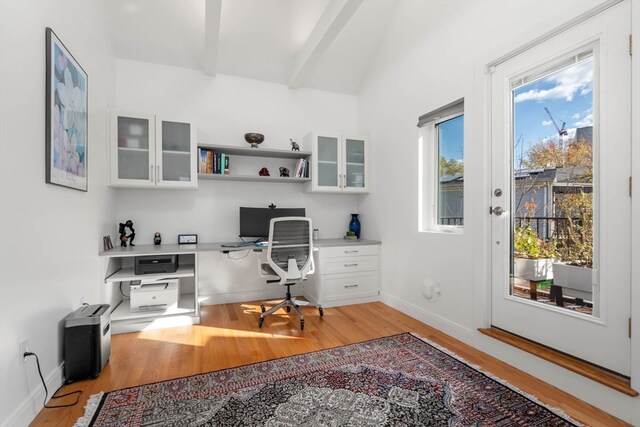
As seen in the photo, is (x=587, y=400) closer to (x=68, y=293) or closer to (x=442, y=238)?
(x=442, y=238)

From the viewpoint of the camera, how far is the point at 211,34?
2.82 meters

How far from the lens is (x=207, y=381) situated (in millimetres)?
1947

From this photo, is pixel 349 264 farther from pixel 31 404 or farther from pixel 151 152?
pixel 31 404

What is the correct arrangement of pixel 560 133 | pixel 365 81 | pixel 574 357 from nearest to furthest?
1. pixel 574 357
2. pixel 560 133
3. pixel 365 81

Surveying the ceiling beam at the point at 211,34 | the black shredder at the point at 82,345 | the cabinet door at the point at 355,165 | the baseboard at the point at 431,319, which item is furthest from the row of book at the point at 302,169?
the black shredder at the point at 82,345

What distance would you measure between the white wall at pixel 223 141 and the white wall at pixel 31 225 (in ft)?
3.46

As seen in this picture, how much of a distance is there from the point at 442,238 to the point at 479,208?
1.64 ft

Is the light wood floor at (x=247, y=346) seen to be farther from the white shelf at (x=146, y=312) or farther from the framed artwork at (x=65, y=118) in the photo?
the framed artwork at (x=65, y=118)

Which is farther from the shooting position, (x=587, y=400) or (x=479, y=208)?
(x=479, y=208)

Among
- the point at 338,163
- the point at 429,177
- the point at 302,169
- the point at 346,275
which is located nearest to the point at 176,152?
the point at 302,169

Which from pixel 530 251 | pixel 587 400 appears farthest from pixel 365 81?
pixel 587 400

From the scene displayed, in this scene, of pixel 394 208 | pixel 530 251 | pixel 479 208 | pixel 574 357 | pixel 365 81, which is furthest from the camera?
pixel 365 81

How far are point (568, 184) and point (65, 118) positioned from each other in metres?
3.35

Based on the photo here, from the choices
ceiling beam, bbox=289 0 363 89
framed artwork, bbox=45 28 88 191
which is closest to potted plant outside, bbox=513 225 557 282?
ceiling beam, bbox=289 0 363 89
